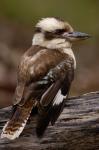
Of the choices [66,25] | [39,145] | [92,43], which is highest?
[66,25]

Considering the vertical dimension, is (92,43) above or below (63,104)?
below

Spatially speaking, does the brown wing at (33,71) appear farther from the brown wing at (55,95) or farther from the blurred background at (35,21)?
the blurred background at (35,21)

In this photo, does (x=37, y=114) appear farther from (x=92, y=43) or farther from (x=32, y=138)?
(x=92, y=43)

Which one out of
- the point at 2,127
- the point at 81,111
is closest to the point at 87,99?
the point at 81,111

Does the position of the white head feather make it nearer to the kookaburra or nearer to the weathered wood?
the kookaburra

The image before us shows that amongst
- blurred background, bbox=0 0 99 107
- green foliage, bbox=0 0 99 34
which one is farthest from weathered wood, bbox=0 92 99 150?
green foliage, bbox=0 0 99 34

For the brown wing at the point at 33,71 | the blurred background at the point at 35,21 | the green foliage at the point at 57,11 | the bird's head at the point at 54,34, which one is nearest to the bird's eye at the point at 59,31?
the bird's head at the point at 54,34

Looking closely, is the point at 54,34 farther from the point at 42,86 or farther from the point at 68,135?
the point at 68,135
